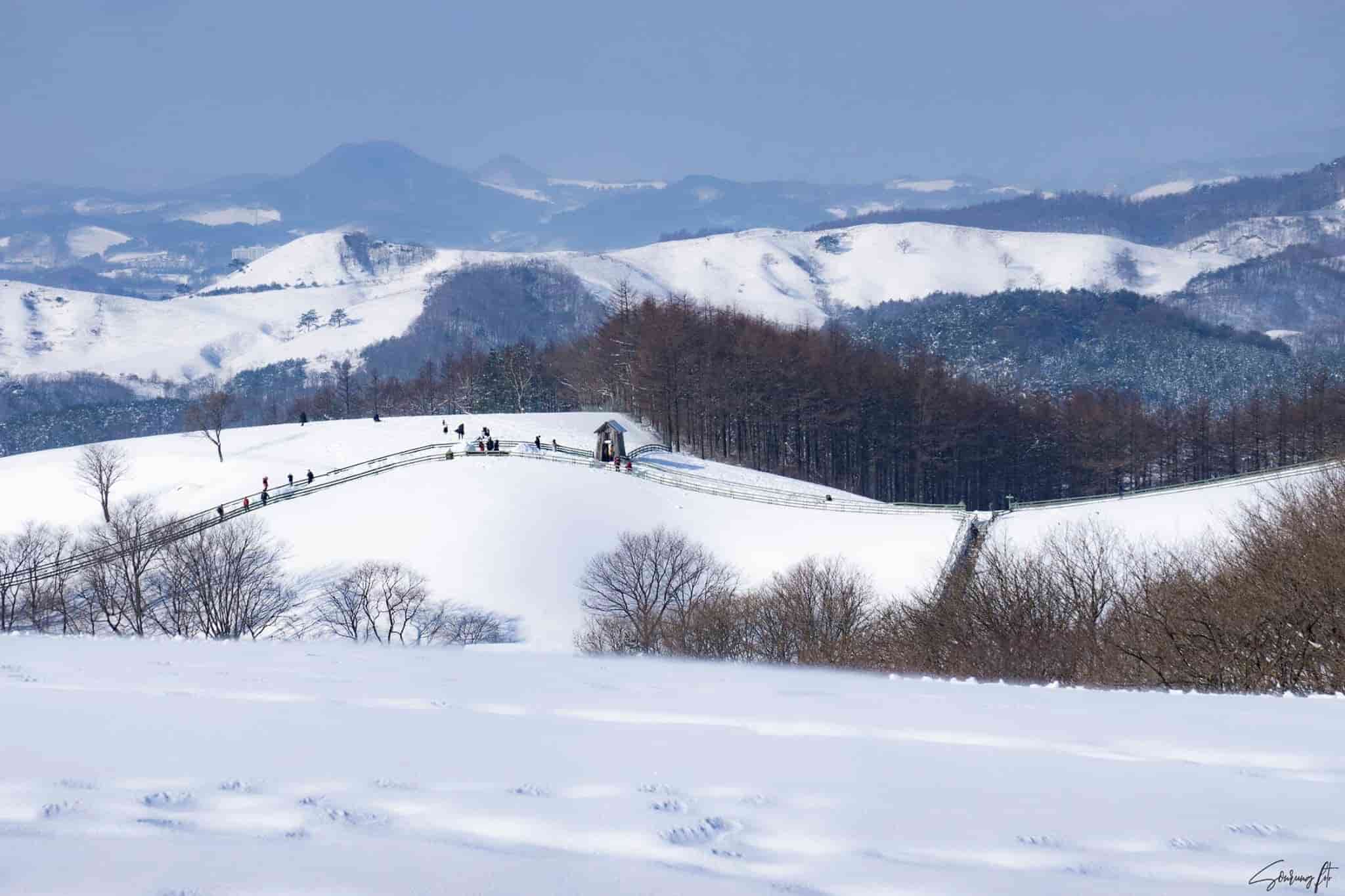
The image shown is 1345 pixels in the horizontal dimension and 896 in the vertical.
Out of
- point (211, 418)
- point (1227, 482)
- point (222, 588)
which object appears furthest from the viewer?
point (211, 418)

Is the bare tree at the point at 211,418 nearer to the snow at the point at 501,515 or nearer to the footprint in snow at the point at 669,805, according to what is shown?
the snow at the point at 501,515

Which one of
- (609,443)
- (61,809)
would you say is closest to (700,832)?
(61,809)

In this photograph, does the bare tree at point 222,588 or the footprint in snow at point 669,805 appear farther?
the bare tree at point 222,588

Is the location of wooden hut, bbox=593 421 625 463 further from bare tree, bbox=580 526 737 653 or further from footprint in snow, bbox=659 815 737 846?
footprint in snow, bbox=659 815 737 846

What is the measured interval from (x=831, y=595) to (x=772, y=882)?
91.5ft

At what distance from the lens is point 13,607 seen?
1656 inches

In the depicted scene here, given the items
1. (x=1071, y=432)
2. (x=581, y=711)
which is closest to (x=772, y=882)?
(x=581, y=711)

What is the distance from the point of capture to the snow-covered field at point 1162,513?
137 feet

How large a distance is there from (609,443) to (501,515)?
12.7 metres

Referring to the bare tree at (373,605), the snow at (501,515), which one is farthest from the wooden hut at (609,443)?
the bare tree at (373,605)

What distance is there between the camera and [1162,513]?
1763 inches

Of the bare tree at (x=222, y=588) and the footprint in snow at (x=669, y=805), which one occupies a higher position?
the footprint in snow at (x=669, y=805)
